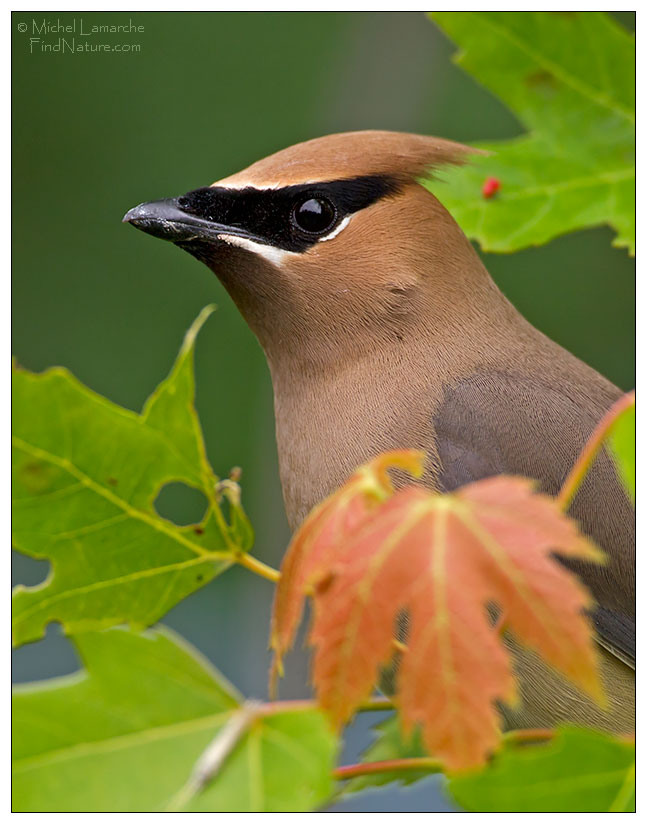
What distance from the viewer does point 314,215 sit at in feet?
8.18

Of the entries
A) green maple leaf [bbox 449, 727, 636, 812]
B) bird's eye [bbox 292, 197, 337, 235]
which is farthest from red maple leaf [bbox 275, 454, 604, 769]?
bird's eye [bbox 292, 197, 337, 235]

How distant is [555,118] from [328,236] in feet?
1.83

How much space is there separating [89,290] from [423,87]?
2.16 metres

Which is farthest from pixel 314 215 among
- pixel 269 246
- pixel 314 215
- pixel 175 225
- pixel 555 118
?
pixel 555 118

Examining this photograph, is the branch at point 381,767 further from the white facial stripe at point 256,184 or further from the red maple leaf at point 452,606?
the white facial stripe at point 256,184

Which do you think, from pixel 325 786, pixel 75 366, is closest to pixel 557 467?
pixel 325 786

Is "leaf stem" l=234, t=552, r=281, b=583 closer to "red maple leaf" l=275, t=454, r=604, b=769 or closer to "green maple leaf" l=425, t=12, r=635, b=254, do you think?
"red maple leaf" l=275, t=454, r=604, b=769

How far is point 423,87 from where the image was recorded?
4234 mm

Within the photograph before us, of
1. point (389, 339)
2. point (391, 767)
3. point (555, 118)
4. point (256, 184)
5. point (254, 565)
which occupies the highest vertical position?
point (555, 118)

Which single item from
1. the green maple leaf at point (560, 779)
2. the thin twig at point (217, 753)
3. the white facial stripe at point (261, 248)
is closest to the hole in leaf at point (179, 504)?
the white facial stripe at point (261, 248)

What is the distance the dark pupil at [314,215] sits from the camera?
247 centimetres

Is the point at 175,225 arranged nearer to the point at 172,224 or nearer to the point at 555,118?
the point at 172,224

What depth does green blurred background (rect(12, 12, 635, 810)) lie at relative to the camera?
527 cm

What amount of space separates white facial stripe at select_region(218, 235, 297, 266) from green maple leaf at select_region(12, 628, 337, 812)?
1.13 metres
